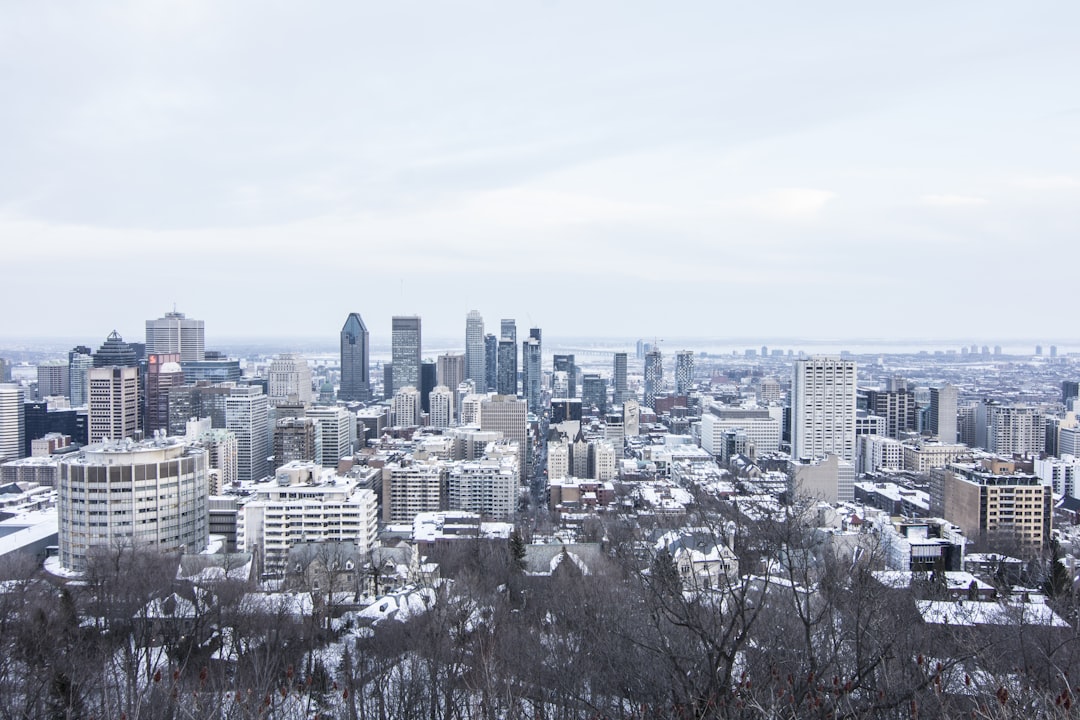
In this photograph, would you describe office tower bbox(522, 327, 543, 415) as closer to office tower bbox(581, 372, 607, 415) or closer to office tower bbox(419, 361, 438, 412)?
office tower bbox(581, 372, 607, 415)

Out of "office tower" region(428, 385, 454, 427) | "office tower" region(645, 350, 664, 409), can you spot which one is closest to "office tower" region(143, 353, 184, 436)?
"office tower" region(428, 385, 454, 427)

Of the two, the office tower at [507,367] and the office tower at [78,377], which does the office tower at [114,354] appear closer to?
the office tower at [78,377]

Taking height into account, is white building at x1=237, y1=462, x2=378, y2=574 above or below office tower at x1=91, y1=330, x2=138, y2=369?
below

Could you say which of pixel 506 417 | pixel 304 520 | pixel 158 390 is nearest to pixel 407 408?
pixel 506 417

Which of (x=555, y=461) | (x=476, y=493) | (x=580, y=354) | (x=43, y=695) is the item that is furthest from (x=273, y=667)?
(x=580, y=354)

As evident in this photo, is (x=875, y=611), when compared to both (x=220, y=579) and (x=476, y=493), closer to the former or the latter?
(x=220, y=579)

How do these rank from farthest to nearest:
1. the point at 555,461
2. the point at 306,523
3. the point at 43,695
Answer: the point at 555,461
the point at 306,523
the point at 43,695

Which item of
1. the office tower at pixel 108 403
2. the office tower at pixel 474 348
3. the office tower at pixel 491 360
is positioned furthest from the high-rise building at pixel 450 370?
the office tower at pixel 108 403
